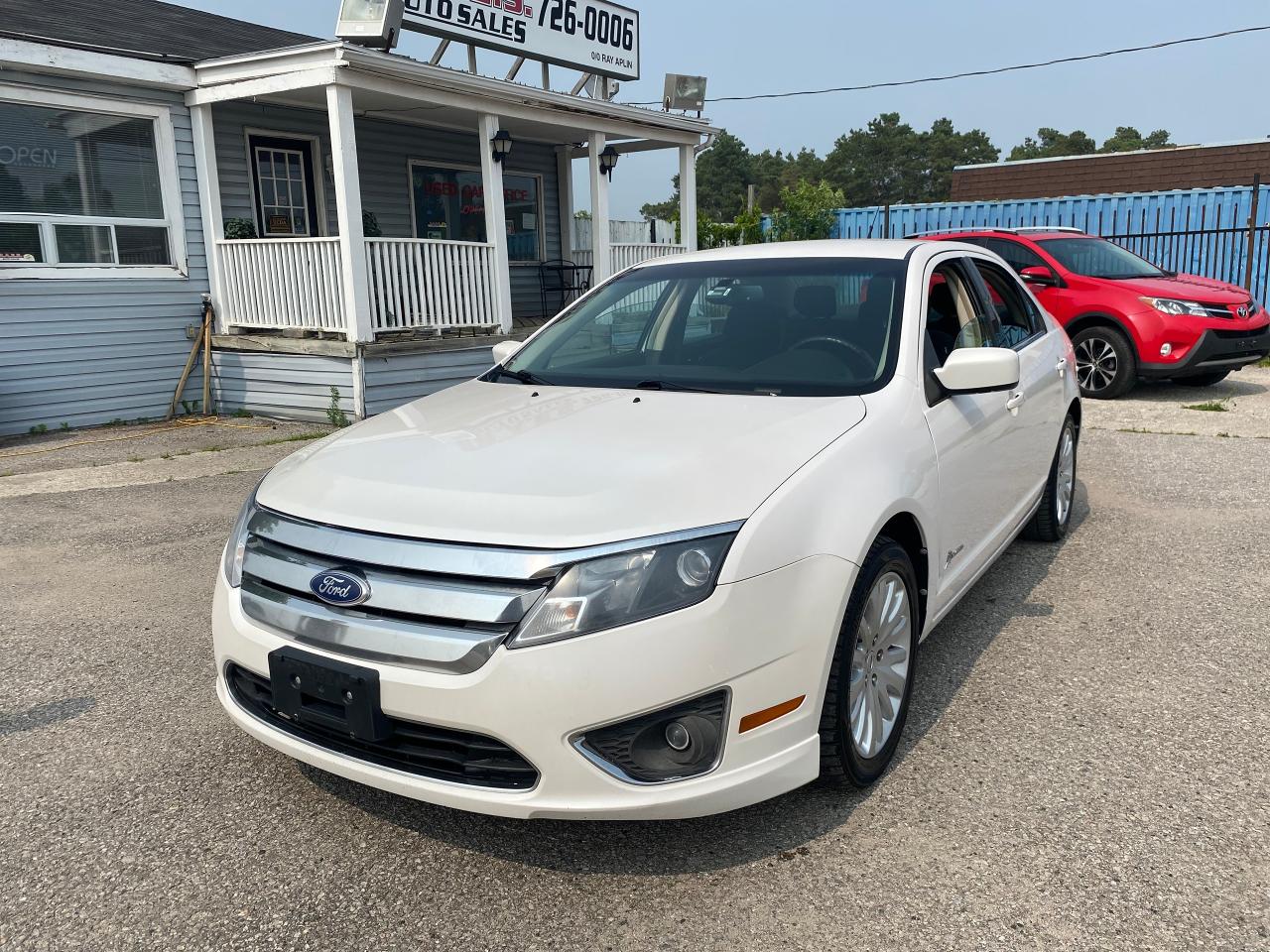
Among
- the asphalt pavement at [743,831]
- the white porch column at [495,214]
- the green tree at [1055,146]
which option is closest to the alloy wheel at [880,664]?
the asphalt pavement at [743,831]

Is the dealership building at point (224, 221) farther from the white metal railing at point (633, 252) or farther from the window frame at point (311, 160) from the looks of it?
the white metal railing at point (633, 252)

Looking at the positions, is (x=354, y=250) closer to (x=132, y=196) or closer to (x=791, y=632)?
(x=132, y=196)

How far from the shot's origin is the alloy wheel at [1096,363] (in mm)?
10133

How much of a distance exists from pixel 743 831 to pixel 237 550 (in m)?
1.60

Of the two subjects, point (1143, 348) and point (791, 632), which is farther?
point (1143, 348)

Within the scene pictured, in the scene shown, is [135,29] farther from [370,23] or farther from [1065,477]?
[1065,477]

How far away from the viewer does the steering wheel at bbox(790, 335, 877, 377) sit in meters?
3.23

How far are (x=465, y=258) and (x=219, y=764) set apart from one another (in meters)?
8.30

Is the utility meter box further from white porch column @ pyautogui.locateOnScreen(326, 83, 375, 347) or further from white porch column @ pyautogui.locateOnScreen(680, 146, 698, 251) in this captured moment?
white porch column @ pyautogui.locateOnScreen(680, 146, 698, 251)

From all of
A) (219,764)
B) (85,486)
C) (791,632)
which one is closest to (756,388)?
(791,632)

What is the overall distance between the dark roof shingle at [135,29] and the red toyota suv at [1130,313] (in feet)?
26.8

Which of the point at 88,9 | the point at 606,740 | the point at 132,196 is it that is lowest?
the point at 606,740

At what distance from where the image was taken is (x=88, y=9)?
425 inches

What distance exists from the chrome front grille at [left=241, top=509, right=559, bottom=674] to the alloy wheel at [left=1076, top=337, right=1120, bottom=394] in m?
9.39
